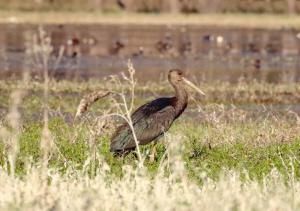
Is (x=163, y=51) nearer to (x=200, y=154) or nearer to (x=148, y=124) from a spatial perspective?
(x=200, y=154)

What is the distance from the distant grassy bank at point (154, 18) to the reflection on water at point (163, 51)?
54.0 inches

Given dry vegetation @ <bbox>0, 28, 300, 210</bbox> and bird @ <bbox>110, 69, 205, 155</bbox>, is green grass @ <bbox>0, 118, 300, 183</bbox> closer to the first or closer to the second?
dry vegetation @ <bbox>0, 28, 300, 210</bbox>

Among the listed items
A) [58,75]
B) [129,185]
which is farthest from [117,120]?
[58,75]

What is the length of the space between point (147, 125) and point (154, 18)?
35.1 m

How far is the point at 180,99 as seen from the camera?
11.2 metres

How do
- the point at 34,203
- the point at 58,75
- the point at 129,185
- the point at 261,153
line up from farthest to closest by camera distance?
1. the point at 58,75
2. the point at 261,153
3. the point at 129,185
4. the point at 34,203

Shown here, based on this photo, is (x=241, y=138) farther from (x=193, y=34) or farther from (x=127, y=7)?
(x=127, y=7)

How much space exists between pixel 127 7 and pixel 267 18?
6020 mm

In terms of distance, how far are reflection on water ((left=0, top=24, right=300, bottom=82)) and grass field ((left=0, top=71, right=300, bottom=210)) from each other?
16.2 feet

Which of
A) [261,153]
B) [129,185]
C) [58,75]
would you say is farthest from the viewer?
[58,75]

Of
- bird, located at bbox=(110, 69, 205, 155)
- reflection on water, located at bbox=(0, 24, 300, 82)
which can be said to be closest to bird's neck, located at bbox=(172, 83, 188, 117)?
bird, located at bbox=(110, 69, 205, 155)

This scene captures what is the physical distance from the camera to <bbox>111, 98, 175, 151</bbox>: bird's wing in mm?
10203

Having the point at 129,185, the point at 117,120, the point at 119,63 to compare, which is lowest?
the point at 119,63

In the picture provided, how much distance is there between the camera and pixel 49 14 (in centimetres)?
4484
